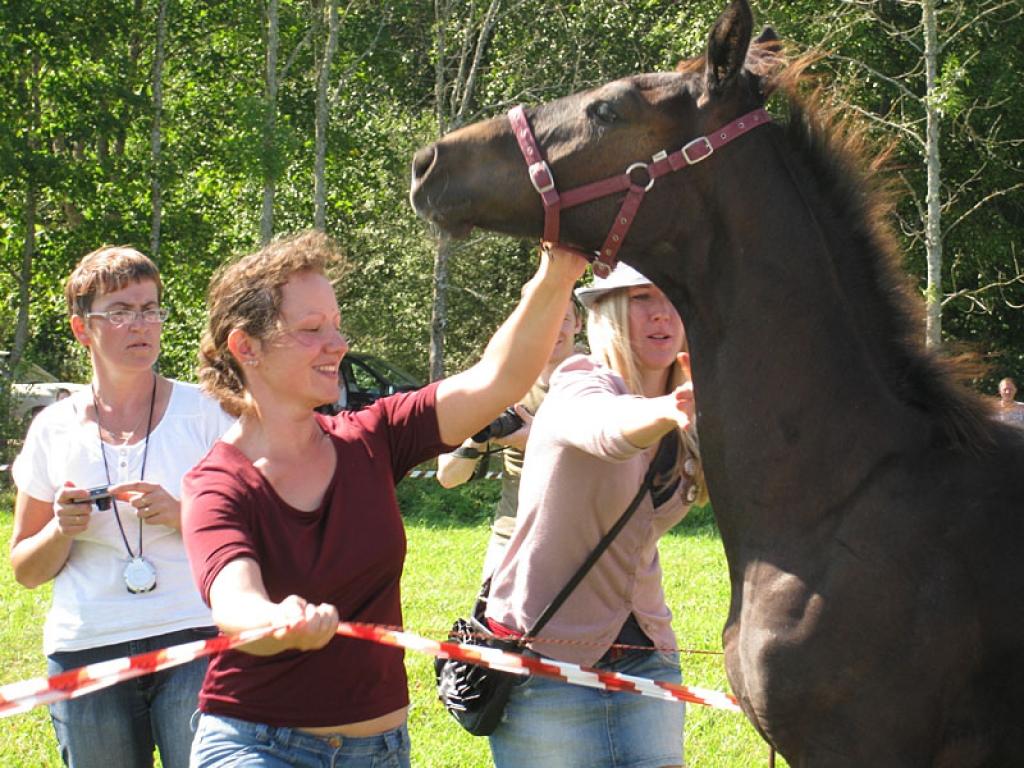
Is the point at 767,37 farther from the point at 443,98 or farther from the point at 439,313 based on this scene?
the point at 443,98

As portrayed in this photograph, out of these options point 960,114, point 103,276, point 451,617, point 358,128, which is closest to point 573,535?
point 103,276

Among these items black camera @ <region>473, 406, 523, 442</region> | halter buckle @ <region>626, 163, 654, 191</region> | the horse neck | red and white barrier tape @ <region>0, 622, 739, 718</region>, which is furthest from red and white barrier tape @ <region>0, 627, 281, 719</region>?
black camera @ <region>473, 406, 523, 442</region>

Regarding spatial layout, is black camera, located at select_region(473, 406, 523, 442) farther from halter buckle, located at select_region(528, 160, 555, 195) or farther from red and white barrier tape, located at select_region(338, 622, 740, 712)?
halter buckle, located at select_region(528, 160, 555, 195)

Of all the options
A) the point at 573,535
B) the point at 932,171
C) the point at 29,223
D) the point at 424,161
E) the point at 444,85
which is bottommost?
the point at 573,535

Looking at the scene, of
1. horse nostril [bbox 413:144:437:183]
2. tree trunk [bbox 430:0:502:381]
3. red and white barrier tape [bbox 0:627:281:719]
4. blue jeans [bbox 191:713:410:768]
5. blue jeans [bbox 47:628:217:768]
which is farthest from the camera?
tree trunk [bbox 430:0:502:381]

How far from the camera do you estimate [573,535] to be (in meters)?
3.67

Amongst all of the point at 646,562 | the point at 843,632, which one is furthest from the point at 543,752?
the point at 843,632

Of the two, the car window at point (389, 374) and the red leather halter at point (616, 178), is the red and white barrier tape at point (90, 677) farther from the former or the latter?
the car window at point (389, 374)

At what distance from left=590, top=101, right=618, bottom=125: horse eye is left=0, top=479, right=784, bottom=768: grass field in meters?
1.97

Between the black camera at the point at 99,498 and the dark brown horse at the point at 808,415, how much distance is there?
139cm

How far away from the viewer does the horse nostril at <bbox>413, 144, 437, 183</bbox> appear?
10.8 feet

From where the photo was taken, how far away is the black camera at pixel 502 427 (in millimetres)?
4660

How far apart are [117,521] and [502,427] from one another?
4.92 ft

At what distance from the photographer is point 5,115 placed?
22.4 metres
